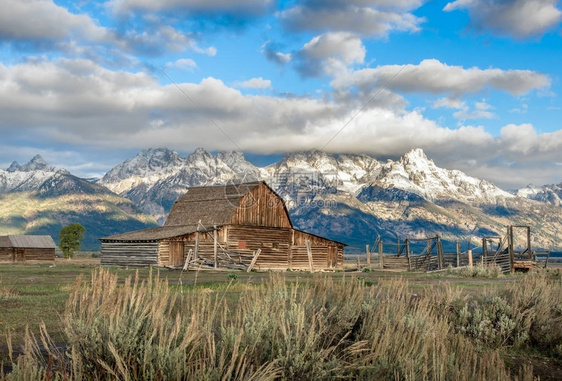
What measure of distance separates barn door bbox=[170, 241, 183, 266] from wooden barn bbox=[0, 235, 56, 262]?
36273mm

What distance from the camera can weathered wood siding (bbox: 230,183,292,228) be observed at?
4584 cm

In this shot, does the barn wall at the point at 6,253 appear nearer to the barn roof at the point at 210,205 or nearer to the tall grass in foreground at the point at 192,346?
the barn roof at the point at 210,205

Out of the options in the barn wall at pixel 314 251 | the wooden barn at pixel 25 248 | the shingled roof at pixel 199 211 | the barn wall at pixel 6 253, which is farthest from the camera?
the wooden barn at pixel 25 248

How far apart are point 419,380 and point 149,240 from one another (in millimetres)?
37275

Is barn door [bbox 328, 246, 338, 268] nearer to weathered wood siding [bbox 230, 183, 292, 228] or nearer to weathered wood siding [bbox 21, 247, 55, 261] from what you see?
weathered wood siding [bbox 230, 183, 292, 228]

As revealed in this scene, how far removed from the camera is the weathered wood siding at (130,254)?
1676 inches

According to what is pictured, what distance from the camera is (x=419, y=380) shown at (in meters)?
7.29

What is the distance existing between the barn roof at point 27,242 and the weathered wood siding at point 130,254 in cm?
2845

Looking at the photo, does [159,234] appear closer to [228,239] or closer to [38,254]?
[228,239]

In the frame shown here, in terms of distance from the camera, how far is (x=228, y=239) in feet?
146

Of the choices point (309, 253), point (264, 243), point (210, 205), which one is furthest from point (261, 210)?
point (309, 253)

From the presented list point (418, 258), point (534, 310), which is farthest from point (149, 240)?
point (534, 310)

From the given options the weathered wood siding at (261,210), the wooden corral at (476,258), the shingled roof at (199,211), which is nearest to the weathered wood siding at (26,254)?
the shingled roof at (199,211)

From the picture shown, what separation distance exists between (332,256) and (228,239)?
10942mm
